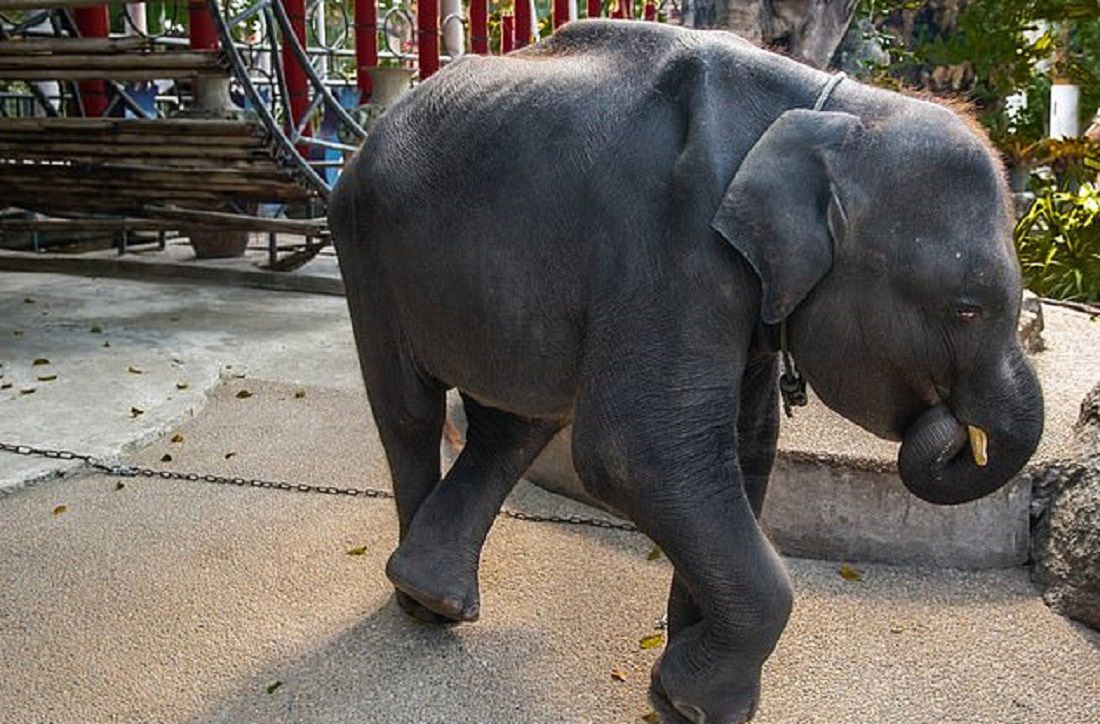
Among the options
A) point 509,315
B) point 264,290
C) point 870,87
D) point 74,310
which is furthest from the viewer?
point 264,290

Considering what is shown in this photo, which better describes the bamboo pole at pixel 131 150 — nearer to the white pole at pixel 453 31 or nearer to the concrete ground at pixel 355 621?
the concrete ground at pixel 355 621

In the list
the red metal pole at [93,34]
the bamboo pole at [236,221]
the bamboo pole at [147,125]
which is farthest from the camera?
the bamboo pole at [236,221]

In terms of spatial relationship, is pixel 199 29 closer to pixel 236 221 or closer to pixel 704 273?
pixel 236 221

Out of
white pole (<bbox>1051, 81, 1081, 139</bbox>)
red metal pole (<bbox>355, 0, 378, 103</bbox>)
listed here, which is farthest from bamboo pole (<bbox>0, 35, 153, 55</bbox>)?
white pole (<bbox>1051, 81, 1081, 139</bbox>)

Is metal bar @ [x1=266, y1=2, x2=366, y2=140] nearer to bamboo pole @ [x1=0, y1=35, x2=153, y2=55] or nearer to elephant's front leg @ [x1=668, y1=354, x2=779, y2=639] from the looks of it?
bamboo pole @ [x1=0, y1=35, x2=153, y2=55]

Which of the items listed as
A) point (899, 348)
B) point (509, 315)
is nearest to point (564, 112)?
point (509, 315)

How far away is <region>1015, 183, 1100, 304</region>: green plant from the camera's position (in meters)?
6.98

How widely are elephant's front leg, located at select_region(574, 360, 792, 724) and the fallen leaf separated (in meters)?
1.25

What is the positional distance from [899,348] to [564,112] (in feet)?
2.39

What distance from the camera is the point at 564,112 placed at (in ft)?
7.55

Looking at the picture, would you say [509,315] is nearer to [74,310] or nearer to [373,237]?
[373,237]

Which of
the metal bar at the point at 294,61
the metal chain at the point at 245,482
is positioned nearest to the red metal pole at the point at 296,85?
the metal bar at the point at 294,61

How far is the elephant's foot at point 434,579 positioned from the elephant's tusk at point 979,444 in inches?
48.4

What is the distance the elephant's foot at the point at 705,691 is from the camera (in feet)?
7.44
